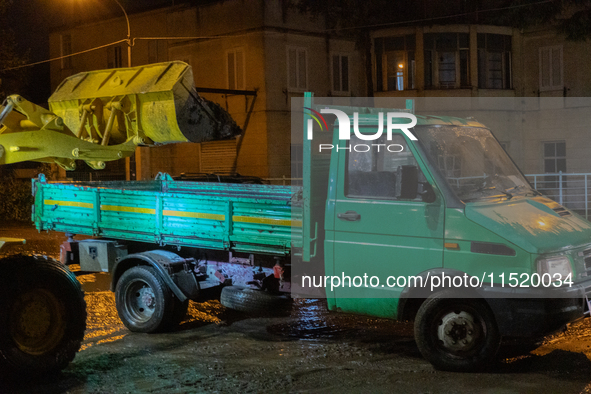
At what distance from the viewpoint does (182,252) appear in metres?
8.37

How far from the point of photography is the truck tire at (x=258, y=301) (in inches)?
289

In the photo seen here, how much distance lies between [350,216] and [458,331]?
1488mm

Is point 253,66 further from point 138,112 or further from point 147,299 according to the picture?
point 147,299

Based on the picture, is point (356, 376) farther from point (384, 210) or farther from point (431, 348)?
point (384, 210)

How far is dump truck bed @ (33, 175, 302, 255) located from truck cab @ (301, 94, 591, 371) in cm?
47

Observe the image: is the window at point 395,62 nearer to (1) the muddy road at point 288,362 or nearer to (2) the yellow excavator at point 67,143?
(1) the muddy road at point 288,362

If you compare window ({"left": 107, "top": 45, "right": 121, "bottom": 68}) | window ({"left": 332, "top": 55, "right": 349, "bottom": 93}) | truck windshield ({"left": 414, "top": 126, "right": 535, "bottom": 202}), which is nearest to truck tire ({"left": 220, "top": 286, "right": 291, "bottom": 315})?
truck windshield ({"left": 414, "top": 126, "right": 535, "bottom": 202})

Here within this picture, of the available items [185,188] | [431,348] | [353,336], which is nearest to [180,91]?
[185,188]

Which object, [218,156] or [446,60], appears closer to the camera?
[446,60]

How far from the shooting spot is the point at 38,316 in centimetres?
646

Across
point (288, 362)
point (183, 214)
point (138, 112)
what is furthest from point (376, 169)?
point (138, 112)

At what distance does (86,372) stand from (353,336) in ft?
9.80

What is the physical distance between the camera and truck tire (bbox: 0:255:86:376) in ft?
20.3

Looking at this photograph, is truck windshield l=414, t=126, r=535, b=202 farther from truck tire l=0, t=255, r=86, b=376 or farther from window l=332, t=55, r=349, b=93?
window l=332, t=55, r=349, b=93
